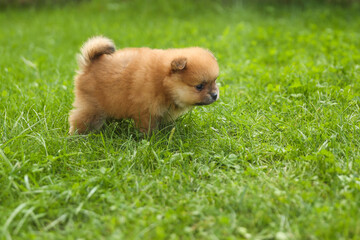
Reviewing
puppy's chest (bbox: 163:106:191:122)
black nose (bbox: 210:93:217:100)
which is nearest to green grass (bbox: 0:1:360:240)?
puppy's chest (bbox: 163:106:191:122)

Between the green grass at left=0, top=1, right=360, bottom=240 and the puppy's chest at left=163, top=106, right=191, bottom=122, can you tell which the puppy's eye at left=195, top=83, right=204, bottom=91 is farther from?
the green grass at left=0, top=1, right=360, bottom=240

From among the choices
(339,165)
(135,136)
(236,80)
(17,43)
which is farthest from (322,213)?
(17,43)

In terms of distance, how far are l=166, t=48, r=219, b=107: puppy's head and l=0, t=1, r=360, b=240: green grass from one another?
1.04ft

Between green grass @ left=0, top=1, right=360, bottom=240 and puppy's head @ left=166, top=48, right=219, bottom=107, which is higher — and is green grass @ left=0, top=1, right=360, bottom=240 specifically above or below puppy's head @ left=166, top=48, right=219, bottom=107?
below

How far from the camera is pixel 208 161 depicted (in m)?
3.04

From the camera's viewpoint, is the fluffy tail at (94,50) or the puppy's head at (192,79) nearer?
the puppy's head at (192,79)

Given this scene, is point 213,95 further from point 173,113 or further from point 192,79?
point 173,113

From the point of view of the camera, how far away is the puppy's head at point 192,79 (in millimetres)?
3223

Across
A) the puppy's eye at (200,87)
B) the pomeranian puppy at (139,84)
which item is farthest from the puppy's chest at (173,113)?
the puppy's eye at (200,87)

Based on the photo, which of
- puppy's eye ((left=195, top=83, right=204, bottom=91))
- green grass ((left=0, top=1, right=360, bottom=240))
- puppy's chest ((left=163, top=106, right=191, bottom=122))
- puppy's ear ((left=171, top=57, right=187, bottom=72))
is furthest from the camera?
puppy's chest ((left=163, top=106, right=191, bottom=122))

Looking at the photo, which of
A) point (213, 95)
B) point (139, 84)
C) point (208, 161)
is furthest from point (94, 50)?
point (208, 161)

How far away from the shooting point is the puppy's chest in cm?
340

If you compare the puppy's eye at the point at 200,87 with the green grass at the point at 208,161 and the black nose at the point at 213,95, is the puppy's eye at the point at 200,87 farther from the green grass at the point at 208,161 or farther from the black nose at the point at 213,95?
the green grass at the point at 208,161

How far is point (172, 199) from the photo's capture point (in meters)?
2.62
